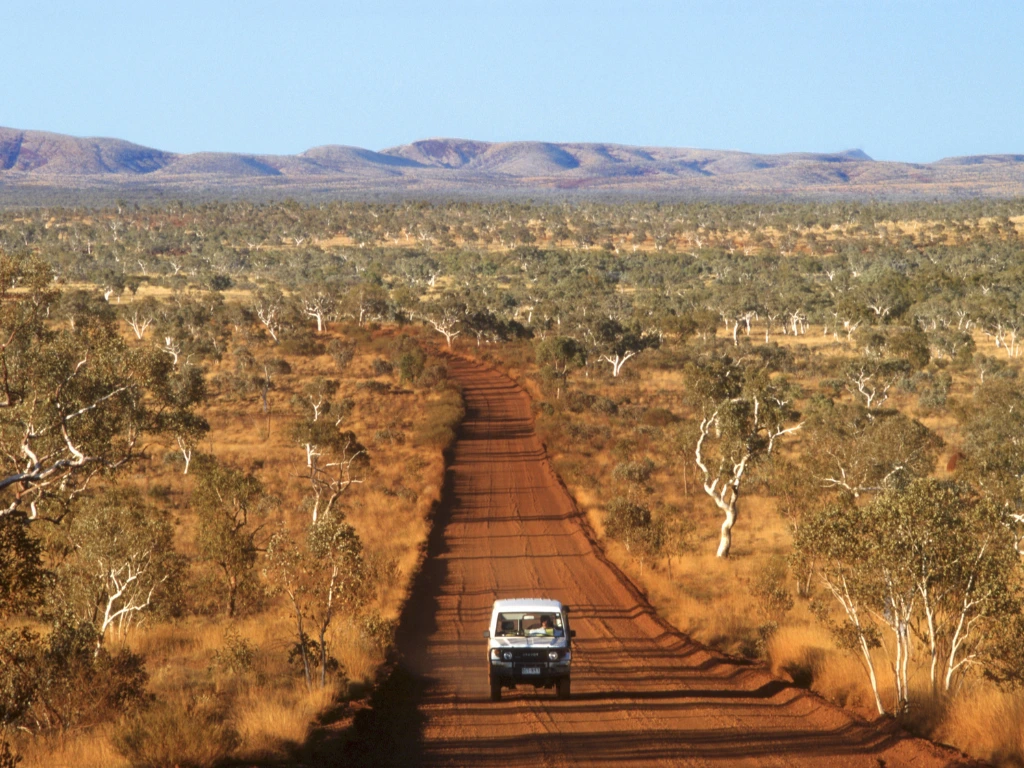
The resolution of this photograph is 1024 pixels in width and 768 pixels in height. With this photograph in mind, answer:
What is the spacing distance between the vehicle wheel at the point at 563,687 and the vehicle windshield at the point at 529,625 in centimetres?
78

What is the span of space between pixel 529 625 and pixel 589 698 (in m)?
1.69

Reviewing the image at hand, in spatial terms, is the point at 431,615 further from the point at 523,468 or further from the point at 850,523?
the point at 523,468

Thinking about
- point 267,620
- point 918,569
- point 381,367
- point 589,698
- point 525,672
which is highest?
point 918,569

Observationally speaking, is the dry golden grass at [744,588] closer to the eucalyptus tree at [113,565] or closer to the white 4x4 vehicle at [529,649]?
the white 4x4 vehicle at [529,649]

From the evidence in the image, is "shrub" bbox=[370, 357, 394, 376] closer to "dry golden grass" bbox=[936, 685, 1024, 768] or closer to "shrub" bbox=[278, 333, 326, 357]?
"shrub" bbox=[278, 333, 326, 357]

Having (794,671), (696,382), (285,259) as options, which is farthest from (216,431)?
(285,259)

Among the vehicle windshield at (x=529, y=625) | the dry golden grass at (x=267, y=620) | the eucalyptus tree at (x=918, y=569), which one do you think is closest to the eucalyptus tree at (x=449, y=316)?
the dry golden grass at (x=267, y=620)

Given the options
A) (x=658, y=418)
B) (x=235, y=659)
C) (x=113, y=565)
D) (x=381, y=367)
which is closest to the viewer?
(x=235, y=659)

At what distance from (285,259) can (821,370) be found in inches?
3787

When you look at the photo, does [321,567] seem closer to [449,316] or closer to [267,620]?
[267,620]

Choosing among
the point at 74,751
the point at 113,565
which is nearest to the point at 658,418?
the point at 113,565

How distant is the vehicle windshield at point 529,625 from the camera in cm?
1750

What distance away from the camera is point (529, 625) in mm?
17828

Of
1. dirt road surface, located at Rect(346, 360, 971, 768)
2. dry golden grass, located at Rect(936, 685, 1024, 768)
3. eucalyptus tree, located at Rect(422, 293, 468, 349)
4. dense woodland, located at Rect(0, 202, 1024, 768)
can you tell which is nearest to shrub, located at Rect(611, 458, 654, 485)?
dense woodland, located at Rect(0, 202, 1024, 768)
